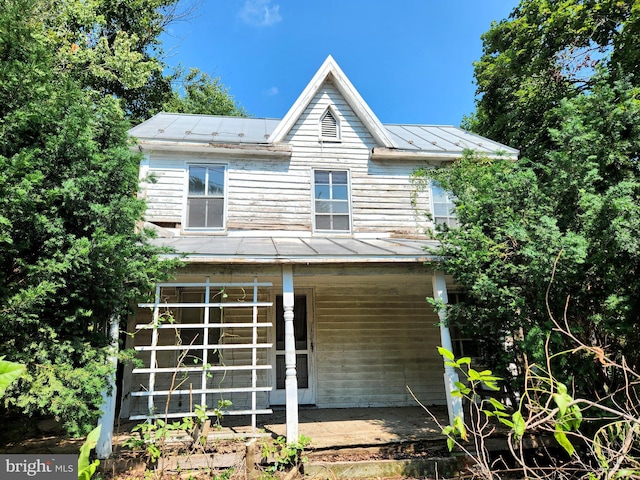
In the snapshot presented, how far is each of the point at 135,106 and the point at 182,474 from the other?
68.8 ft

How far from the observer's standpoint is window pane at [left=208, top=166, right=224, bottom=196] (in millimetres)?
8836

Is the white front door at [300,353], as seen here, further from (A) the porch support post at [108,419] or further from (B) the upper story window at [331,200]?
(A) the porch support post at [108,419]

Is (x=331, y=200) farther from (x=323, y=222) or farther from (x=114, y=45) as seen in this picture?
(x=114, y=45)

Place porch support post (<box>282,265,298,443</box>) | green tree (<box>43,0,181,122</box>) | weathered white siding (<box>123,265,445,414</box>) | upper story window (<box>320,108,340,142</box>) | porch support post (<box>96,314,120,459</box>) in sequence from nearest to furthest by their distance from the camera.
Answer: porch support post (<box>96,314,120,459</box>) < porch support post (<box>282,265,298,443</box>) < weathered white siding (<box>123,265,445,414</box>) < upper story window (<box>320,108,340,142</box>) < green tree (<box>43,0,181,122</box>)

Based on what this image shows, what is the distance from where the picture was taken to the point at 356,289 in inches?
358

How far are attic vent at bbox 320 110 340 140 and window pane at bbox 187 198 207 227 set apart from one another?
3.26 m

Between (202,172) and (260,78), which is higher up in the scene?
(260,78)

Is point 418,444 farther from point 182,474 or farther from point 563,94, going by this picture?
point 563,94

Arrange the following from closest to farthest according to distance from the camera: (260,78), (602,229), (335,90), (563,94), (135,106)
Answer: (602,229), (335,90), (563,94), (135,106), (260,78)

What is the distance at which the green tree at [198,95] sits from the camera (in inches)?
875

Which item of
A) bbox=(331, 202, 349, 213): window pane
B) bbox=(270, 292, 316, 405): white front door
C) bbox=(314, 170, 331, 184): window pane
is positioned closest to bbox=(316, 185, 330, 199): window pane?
bbox=(314, 170, 331, 184): window pane

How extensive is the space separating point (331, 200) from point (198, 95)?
17738 mm

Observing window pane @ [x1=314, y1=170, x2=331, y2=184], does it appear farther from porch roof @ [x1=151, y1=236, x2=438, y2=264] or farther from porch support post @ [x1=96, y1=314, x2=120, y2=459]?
porch support post @ [x1=96, y1=314, x2=120, y2=459]

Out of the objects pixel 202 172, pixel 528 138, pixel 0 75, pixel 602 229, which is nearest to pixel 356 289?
pixel 202 172
